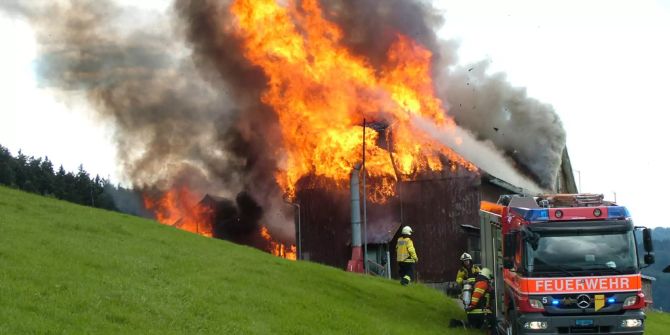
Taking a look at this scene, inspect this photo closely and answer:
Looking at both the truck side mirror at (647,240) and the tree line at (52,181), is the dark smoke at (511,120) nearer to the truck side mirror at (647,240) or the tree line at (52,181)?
the truck side mirror at (647,240)

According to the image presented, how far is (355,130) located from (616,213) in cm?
2069

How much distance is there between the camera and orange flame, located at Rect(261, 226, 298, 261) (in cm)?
4073

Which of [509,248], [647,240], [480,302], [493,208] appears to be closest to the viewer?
[647,240]

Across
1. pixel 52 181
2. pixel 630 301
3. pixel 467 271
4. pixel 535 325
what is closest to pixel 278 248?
pixel 467 271

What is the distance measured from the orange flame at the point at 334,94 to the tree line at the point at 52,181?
4231 centimetres

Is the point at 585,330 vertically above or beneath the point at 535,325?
beneath

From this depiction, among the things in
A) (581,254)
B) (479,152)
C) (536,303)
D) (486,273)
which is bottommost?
(536,303)

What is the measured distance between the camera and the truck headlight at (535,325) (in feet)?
49.1

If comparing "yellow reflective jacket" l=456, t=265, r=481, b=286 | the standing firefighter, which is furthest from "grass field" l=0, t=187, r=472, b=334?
"yellow reflective jacket" l=456, t=265, r=481, b=286

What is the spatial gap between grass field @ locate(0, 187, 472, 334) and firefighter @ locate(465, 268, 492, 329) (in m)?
0.83

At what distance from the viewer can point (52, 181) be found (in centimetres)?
8225

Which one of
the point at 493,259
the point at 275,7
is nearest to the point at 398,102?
the point at 275,7

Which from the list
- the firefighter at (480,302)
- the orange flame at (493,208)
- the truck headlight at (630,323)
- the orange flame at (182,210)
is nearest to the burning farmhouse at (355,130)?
the orange flame at (182,210)

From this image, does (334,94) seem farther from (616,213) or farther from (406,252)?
(616,213)
